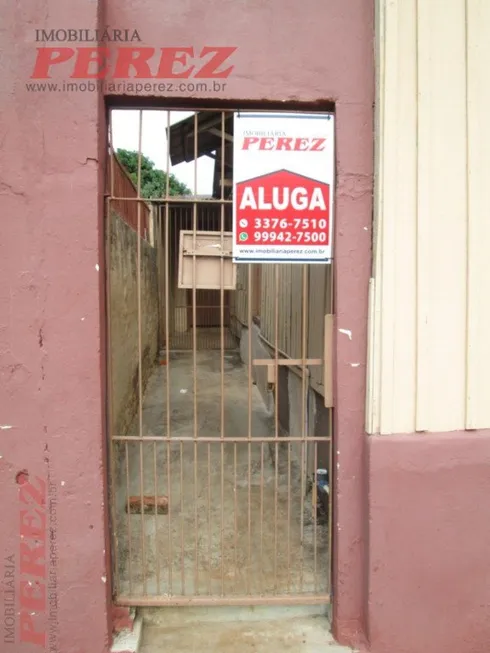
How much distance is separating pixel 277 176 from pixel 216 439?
4.97 feet

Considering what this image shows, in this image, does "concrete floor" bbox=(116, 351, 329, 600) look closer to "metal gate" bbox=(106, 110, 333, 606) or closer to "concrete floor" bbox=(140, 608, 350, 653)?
"metal gate" bbox=(106, 110, 333, 606)

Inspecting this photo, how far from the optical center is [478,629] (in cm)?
244

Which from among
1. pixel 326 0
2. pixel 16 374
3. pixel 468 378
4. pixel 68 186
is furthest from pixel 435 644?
pixel 326 0

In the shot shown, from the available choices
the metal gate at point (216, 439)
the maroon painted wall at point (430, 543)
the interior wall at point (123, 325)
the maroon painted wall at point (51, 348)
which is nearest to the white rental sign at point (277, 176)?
the metal gate at point (216, 439)

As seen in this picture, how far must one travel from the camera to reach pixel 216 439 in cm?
246

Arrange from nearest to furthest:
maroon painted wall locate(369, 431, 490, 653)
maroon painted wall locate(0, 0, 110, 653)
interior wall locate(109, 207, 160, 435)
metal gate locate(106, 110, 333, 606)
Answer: maroon painted wall locate(0, 0, 110, 653) → maroon painted wall locate(369, 431, 490, 653) → metal gate locate(106, 110, 333, 606) → interior wall locate(109, 207, 160, 435)

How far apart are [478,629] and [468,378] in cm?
140

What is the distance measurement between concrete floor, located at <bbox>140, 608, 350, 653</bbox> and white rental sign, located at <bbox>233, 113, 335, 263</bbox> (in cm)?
217

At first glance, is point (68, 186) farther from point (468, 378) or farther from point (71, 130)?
point (468, 378)

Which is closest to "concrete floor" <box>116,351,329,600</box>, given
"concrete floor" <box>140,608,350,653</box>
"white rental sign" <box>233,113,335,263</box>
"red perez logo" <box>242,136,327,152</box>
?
"concrete floor" <box>140,608,350,653</box>
